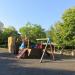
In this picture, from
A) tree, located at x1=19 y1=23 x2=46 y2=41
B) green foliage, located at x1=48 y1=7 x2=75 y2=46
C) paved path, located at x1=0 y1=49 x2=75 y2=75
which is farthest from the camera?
tree, located at x1=19 y1=23 x2=46 y2=41

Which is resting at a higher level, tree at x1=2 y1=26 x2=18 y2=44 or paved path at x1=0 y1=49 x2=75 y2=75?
tree at x1=2 y1=26 x2=18 y2=44

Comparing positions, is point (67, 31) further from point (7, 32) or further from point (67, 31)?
point (7, 32)

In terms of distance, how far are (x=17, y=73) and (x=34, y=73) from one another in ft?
2.41

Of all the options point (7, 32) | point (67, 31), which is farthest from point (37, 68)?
point (7, 32)

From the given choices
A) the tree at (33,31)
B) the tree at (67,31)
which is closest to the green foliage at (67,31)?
the tree at (67,31)

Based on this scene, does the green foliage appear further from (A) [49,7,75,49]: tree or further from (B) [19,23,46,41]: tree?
(B) [19,23,46,41]: tree

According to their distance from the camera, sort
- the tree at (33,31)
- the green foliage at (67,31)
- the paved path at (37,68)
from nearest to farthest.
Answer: the paved path at (37,68)
the green foliage at (67,31)
the tree at (33,31)

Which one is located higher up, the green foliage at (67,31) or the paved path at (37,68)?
the green foliage at (67,31)

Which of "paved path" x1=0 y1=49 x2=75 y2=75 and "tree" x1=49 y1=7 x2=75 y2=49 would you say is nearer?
"paved path" x1=0 y1=49 x2=75 y2=75

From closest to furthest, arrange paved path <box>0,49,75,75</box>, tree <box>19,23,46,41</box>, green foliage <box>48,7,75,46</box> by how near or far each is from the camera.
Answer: paved path <box>0,49,75,75</box>, green foliage <box>48,7,75,46</box>, tree <box>19,23,46,41</box>

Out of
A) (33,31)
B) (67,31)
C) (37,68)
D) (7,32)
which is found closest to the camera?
(37,68)

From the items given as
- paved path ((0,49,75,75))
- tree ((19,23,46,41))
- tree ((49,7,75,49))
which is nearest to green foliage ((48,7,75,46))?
tree ((49,7,75,49))

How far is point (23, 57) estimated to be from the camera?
900 inches

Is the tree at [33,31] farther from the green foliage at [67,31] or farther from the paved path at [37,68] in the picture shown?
the paved path at [37,68]
